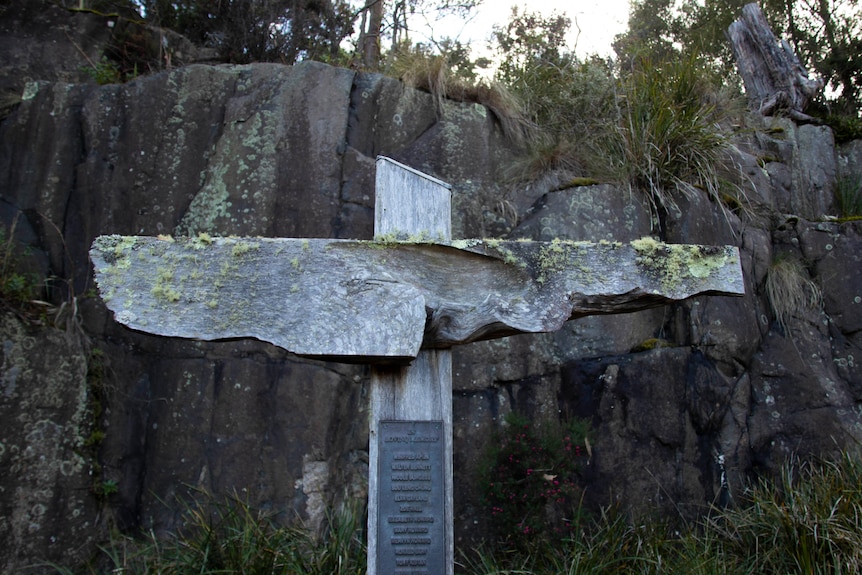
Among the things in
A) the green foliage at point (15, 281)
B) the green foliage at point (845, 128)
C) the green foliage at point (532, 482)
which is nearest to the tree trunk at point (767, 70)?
the green foliage at point (845, 128)

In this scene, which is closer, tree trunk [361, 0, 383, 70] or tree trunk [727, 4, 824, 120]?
tree trunk [727, 4, 824, 120]

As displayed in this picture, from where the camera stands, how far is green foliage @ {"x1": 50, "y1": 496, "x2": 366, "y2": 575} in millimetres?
4391

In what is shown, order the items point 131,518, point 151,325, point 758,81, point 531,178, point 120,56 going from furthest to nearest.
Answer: point 758,81 < point 120,56 < point 531,178 < point 131,518 < point 151,325

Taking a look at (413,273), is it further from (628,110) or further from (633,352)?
(628,110)

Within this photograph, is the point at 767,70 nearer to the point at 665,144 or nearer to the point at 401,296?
the point at 665,144

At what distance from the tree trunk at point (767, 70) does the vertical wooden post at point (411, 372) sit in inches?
258

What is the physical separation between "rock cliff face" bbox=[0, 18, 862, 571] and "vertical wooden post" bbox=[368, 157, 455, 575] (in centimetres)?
251

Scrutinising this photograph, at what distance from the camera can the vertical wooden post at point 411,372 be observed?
291 centimetres

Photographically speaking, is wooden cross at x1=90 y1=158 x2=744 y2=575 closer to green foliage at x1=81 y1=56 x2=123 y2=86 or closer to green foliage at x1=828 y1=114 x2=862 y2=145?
green foliage at x1=81 y1=56 x2=123 y2=86

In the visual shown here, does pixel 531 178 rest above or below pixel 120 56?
below

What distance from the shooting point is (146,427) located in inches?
212

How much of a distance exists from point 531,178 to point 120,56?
393 cm

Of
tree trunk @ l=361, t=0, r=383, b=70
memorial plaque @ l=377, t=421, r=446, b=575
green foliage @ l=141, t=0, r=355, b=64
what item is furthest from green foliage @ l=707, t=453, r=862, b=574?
tree trunk @ l=361, t=0, r=383, b=70

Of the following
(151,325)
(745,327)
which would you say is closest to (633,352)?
(745,327)
